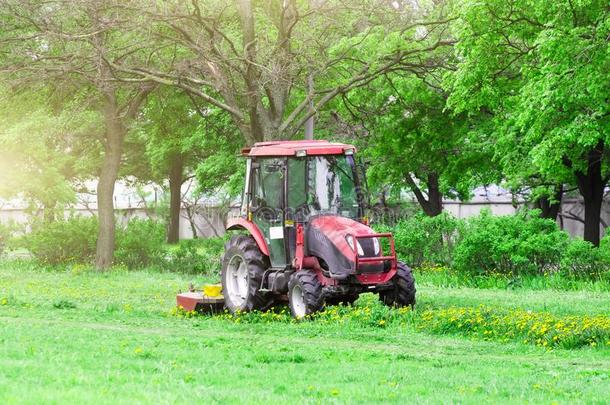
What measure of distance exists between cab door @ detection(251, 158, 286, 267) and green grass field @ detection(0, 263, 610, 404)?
4.78 ft

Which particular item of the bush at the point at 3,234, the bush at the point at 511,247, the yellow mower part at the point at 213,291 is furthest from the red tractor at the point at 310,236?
the bush at the point at 3,234

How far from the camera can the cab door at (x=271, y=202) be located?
16.0 meters

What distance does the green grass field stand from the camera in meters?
8.05

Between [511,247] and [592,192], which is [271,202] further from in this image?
[592,192]

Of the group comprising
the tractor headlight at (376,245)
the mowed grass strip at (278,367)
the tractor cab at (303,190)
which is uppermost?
the tractor cab at (303,190)

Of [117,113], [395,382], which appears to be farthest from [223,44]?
[395,382]

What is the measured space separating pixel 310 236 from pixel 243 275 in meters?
1.82

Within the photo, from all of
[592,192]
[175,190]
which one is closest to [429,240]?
[592,192]

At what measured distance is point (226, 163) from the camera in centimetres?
3956

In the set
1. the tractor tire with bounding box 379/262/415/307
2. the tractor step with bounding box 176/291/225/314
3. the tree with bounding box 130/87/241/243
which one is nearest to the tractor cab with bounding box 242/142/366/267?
the tractor tire with bounding box 379/262/415/307

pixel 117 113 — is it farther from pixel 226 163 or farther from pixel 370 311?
pixel 370 311

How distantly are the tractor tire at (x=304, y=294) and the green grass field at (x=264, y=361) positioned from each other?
0.52 m

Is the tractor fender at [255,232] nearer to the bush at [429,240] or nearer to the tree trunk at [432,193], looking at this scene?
the bush at [429,240]

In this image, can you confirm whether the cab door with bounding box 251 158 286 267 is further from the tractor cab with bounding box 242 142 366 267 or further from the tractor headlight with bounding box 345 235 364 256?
the tractor headlight with bounding box 345 235 364 256
